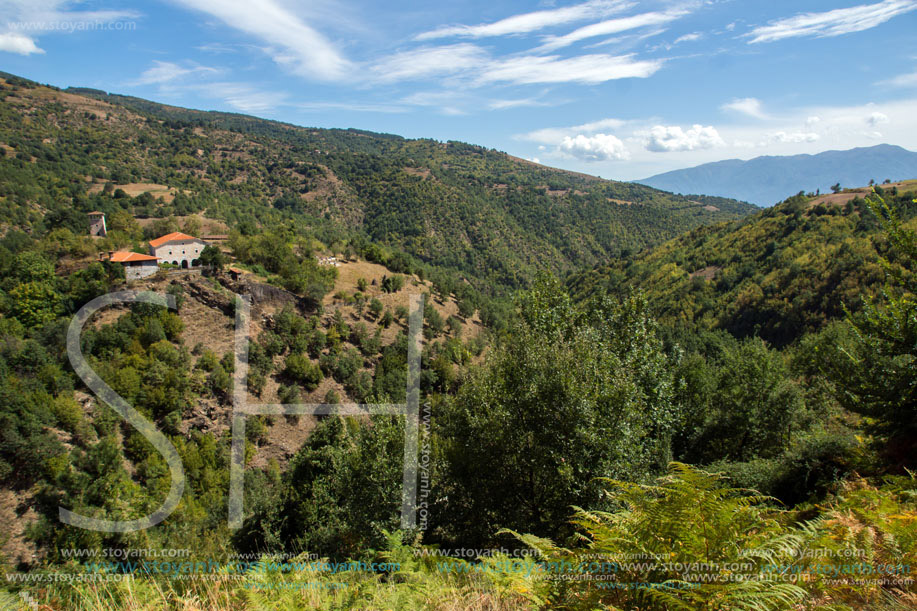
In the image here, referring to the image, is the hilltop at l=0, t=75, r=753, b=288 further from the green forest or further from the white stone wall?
the white stone wall

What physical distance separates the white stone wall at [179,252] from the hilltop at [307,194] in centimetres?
1666

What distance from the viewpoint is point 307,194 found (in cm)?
11662

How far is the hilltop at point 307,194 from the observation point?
63.8 meters

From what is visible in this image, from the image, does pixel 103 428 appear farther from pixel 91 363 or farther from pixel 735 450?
pixel 735 450

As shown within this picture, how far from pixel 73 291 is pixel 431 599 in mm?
48450

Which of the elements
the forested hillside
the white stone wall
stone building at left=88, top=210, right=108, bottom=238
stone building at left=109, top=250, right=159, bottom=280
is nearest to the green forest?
the forested hillside

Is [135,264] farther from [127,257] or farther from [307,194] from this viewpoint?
[307,194]

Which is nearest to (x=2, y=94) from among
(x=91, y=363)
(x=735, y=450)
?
(x=91, y=363)

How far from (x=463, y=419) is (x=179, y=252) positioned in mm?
44189

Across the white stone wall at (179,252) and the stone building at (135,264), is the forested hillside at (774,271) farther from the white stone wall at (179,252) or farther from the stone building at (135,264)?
the stone building at (135,264)

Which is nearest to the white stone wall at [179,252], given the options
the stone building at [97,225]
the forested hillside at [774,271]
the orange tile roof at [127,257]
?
the orange tile roof at [127,257]

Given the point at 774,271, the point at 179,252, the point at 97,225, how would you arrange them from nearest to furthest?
1. the point at 179,252
2. the point at 97,225
3. the point at 774,271

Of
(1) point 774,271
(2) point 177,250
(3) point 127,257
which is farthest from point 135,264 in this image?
(1) point 774,271

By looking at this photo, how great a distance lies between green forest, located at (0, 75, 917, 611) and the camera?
9.53ft
